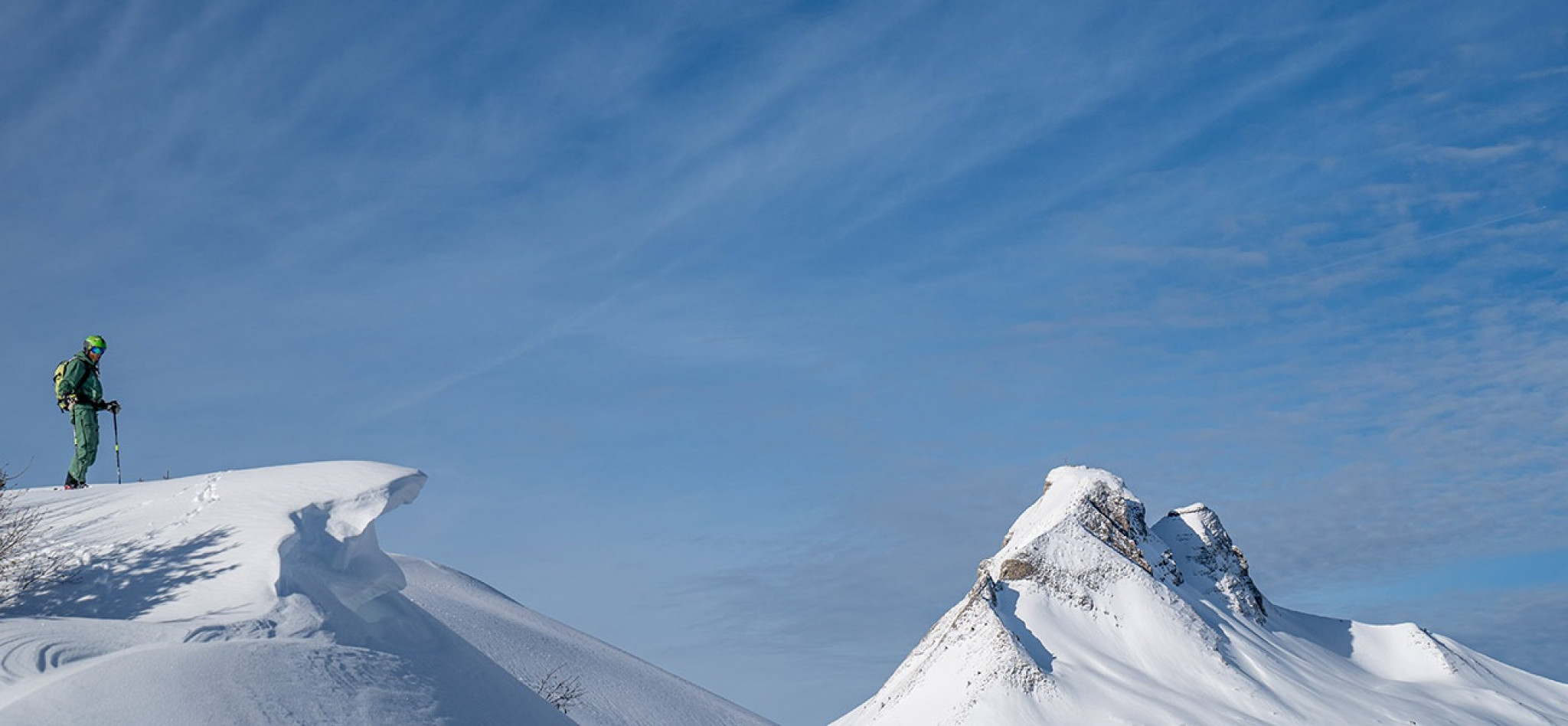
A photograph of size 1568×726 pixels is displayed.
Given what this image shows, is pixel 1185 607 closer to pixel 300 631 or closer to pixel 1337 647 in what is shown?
pixel 1337 647

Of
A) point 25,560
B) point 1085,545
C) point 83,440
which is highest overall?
point 1085,545

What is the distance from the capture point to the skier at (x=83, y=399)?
21.4 m

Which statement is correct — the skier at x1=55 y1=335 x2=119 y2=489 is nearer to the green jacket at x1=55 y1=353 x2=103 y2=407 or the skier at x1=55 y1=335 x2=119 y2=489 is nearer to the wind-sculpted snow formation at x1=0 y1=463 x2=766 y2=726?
the green jacket at x1=55 y1=353 x2=103 y2=407

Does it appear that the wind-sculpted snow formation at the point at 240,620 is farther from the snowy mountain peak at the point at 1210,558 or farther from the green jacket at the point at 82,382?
the snowy mountain peak at the point at 1210,558

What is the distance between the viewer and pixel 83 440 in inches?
Result: 846

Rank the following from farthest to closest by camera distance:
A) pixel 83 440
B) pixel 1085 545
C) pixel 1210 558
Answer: pixel 1210 558, pixel 1085 545, pixel 83 440

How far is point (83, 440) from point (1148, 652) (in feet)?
207

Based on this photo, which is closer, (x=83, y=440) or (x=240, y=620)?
(x=240, y=620)

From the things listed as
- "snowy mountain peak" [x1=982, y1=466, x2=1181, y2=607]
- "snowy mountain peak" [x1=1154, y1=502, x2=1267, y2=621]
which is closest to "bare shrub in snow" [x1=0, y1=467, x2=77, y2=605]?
"snowy mountain peak" [x1=982, y1=466, x2=1181, y2=607]

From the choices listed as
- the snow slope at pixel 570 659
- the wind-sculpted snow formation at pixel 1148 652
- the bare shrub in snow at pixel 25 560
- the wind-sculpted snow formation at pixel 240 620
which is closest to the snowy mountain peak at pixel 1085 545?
the wind-sculpted snow formation at pixel 1148 652

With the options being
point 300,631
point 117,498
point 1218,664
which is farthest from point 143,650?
point 1218,664

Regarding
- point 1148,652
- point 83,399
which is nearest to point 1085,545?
point 1148,652

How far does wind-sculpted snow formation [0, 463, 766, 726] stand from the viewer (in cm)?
1327

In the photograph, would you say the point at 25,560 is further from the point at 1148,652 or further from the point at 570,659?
the point at 1148,652
